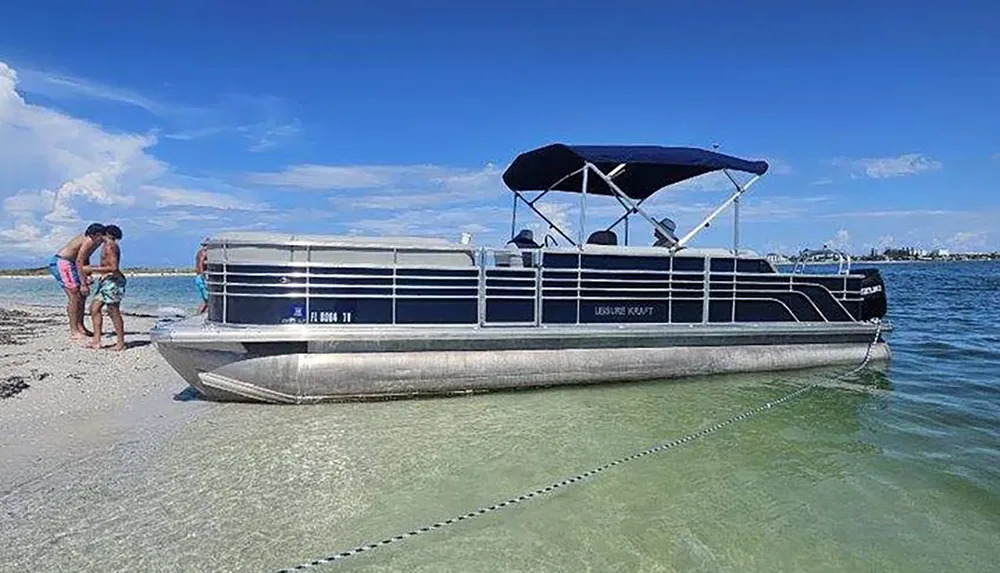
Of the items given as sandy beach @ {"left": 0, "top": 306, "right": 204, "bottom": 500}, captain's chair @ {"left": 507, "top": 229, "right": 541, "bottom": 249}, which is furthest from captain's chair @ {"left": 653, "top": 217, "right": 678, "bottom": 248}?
sandy beach @ {"left": 0, "top": 306, "right": 204, "bottom": 500}

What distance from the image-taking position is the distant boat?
7508 mm

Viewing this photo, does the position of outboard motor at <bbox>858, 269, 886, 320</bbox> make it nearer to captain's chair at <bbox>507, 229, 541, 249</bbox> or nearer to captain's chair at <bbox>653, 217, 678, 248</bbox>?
captain's chair at <bbox>653, 217, 678, 248</bbox>

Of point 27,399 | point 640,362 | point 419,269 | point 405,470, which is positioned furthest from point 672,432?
point 27,399

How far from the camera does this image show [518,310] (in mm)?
8609

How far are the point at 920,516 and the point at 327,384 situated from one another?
5652 mm

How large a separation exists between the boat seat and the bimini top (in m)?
0.92

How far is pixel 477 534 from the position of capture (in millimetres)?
4363

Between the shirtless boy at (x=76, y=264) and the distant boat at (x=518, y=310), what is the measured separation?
3.85 meters

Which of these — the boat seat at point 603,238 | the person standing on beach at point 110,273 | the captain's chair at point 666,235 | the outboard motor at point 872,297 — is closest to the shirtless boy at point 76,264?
the person standing on beach at point 110,273

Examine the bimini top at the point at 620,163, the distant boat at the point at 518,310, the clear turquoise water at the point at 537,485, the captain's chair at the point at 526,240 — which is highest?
the bimini top at the point at 620,163

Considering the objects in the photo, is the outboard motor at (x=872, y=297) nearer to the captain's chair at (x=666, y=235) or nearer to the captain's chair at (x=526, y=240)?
the captain's chair at (x=666, y=235)

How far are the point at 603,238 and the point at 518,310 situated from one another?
2.06m

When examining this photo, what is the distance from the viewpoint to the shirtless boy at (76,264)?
10.7 meters

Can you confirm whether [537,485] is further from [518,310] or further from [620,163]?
[620,163]
